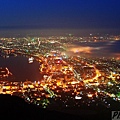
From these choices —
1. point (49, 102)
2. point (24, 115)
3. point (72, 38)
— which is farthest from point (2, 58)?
point (24, 115)

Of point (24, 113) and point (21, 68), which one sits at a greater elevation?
point (24, 113)

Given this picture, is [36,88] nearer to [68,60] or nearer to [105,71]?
[105,71]

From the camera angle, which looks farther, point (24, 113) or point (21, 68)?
point (21, 68)

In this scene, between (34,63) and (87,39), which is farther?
(87,39)

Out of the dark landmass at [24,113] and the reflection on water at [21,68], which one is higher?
the dark landmass at [24,113]

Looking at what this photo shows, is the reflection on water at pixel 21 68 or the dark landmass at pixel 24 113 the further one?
the reflection on water at pixel 21 68

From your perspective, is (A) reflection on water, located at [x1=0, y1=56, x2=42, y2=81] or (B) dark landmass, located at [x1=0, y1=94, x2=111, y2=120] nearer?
(B) dark landmass, located at [x1=0, y1=94, x2=111, y2=120]

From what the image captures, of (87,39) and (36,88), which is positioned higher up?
(87,39)

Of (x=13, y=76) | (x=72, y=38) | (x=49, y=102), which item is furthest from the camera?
(x=72, y=38)
